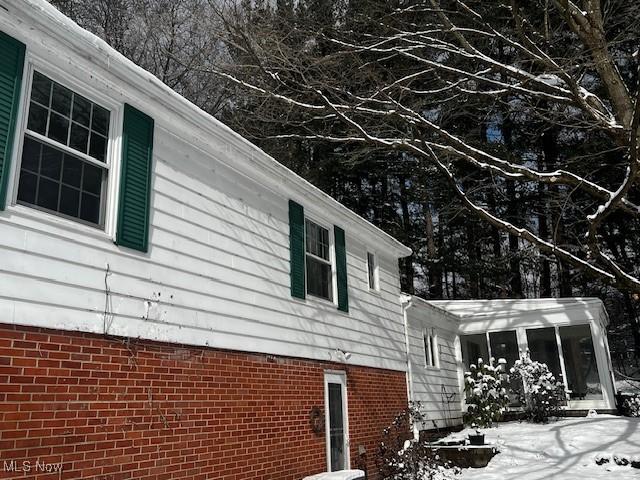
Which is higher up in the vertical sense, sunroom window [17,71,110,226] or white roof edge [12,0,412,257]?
white roof edge [12,0,412,257]

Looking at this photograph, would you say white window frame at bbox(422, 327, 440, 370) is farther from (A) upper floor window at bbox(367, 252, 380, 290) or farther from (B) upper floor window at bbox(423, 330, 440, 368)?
(A) upper floor window at bbox(367, 252, 380, 290)

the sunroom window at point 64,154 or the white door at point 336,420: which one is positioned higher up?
the sunroom window at point 64,154

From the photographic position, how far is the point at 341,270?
936 cm

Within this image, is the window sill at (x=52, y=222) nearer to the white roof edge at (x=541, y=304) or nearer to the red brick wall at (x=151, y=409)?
the red brick wall at (x=151, y=409)

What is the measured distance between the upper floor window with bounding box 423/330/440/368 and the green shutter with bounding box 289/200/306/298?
642cm

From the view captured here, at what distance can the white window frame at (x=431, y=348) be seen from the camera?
44.6ft

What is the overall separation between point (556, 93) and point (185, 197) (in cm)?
665

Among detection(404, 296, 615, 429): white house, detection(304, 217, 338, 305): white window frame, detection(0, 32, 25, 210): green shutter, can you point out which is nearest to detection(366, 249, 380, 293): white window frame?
detection(304, 217, 338, 305): white window frame

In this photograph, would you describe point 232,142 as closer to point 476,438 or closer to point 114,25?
point 476,438

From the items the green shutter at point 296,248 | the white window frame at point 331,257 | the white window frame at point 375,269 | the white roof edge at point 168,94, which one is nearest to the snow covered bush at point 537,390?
the white window frame at point 375,269

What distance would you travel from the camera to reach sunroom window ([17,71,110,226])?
4.39m

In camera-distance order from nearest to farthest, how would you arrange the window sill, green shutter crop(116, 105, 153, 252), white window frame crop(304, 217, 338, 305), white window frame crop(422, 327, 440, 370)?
the window sill < green shutter crop(116, 105, 153, 252) < white window frame crop(304, 217, 338, 305) < white window frame crop(422, 327, 440, 370)

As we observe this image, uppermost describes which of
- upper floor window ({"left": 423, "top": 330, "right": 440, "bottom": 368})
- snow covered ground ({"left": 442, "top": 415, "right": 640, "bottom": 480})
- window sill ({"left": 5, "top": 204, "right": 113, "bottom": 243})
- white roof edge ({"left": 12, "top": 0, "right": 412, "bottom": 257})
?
white roof edge ({"left": 12, "top": 0, "right": 412, "bottom": 257})

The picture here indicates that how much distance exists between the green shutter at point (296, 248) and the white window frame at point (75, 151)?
11.0 ft
